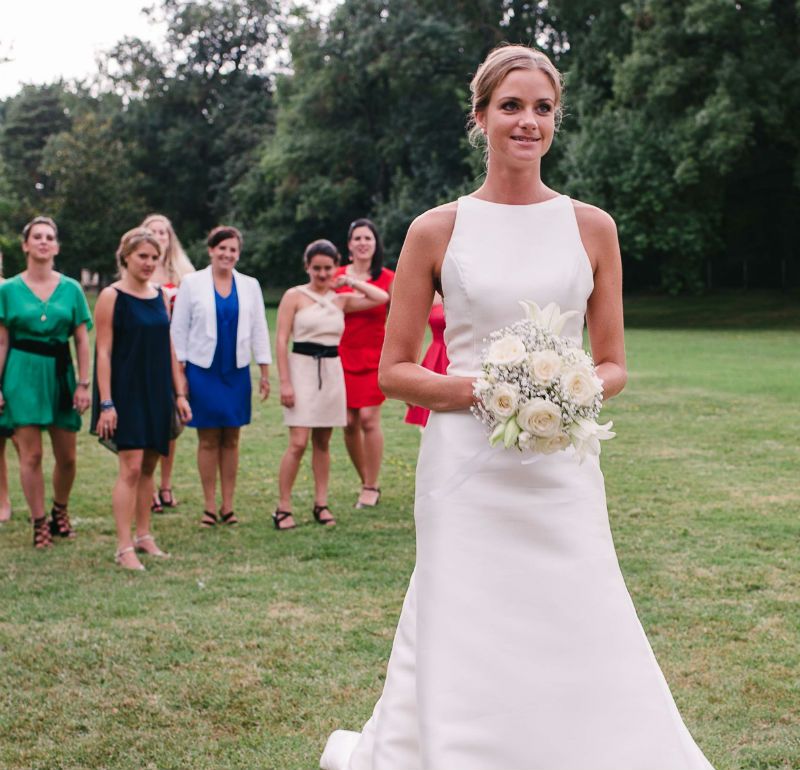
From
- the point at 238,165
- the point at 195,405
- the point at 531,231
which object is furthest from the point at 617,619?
the point at 238,165

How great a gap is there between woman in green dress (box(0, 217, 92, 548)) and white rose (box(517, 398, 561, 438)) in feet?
20.1

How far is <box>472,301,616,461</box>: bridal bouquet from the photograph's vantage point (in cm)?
317

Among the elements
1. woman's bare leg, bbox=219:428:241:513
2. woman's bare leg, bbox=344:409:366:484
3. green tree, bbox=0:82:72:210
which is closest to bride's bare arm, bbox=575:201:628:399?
woman's bare leg, bbox=219:428:241:513

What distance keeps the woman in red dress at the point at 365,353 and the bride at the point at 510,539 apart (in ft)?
20.2

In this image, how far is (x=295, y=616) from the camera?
21.7 ft

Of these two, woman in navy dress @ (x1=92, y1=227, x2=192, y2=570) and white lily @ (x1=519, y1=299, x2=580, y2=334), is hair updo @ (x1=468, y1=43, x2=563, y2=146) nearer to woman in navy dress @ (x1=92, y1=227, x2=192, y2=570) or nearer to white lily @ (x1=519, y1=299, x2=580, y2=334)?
white lily @ (x1=519, y1=299, x2=580, y2=334)

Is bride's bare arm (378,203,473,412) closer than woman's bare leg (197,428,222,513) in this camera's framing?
Yes

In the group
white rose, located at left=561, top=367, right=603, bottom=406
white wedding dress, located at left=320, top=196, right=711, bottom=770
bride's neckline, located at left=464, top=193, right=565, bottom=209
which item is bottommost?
white wedding dress, located at left=320, top=196, right=711, bottom=770

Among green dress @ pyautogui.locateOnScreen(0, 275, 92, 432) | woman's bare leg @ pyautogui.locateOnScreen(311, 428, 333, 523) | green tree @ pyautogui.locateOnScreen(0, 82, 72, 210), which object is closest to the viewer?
green dress @ pyautogui.locateOnScreen(0, 275, 92, 432)

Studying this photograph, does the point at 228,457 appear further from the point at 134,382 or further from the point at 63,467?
the point at 134,382

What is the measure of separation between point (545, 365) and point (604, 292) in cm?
59

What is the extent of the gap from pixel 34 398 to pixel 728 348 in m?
21.6

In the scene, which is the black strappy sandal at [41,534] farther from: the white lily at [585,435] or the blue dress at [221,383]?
the white lily at [585,435]

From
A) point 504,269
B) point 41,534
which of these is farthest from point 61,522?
point 504,269
